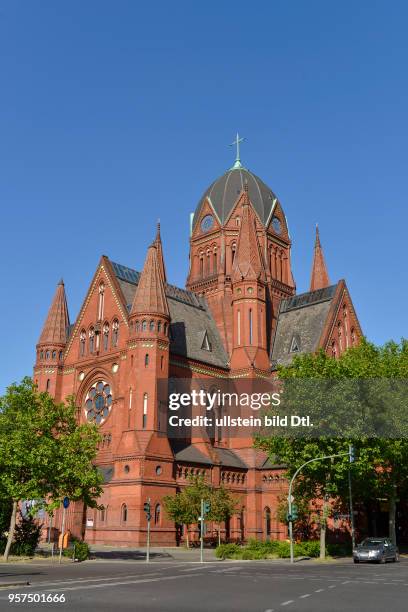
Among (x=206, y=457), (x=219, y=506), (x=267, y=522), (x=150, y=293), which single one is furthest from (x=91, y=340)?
(x=267, y=522)

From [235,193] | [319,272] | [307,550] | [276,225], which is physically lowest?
[307,550]

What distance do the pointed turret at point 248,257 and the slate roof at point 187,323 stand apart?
5701 mm

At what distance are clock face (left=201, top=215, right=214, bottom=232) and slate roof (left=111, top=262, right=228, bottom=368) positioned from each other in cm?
1145

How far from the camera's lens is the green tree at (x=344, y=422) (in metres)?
40.0

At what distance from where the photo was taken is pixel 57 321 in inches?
2498

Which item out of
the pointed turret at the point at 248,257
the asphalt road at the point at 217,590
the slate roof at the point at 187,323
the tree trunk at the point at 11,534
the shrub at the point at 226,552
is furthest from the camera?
the pointed turret at the point at 248,257

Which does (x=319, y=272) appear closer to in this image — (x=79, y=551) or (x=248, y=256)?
(x=248, y=256)

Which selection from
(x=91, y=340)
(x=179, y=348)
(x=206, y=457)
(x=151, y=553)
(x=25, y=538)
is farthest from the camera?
(x=91, y=340)

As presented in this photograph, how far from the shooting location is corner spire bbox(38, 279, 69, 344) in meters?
62.6

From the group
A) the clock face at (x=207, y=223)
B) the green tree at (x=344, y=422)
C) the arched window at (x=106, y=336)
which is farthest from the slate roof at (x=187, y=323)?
the green tree at (x=344, y=422)

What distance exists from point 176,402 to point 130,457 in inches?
291

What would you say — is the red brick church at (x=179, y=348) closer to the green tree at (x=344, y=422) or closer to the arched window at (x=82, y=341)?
the arched window at (x=82, y=341)

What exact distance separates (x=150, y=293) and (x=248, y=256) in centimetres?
1553

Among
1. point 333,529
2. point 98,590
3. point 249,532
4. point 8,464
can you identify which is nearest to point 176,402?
point 249,532
